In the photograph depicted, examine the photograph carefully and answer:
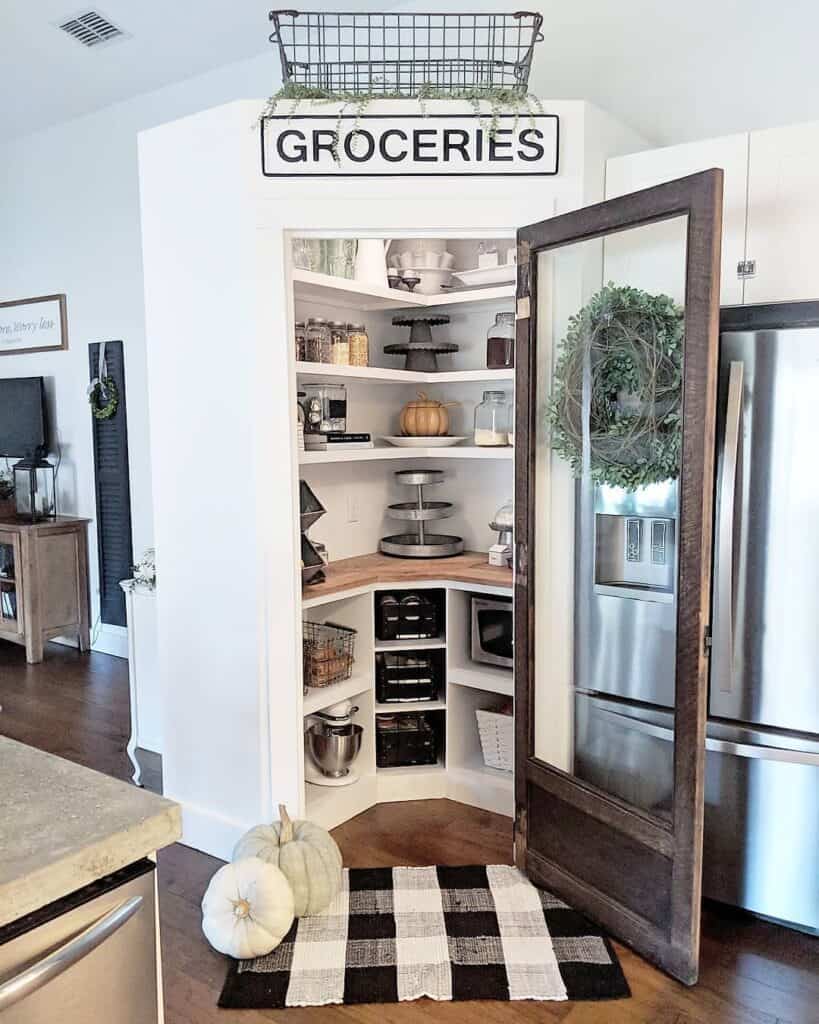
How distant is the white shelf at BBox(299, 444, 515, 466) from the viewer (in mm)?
3076

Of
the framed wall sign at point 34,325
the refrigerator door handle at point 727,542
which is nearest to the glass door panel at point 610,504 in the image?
the refrigerator door handle at point 727,542

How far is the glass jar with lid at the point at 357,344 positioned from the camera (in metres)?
3.41

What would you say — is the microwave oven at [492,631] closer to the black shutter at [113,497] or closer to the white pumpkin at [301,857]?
the white pumpkin at [301,857]

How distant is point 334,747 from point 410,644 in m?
0.49

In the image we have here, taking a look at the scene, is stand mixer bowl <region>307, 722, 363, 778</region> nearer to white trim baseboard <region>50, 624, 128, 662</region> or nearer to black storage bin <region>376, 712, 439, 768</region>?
black storage bin <region>376, 712, 439, 768</region>

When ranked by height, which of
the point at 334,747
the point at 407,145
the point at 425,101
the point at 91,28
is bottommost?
the point at 334,747

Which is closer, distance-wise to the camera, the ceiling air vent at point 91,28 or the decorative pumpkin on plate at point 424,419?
the decorative pumpkin on plate at point 424,419

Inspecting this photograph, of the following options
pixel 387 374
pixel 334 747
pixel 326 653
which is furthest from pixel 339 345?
pixel 334 747

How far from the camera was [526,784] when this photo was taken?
8.89 ft

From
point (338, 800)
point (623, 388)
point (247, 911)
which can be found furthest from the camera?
point (338, 800)

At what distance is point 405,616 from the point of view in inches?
132

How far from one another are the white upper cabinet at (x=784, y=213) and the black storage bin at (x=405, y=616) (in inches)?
64.1

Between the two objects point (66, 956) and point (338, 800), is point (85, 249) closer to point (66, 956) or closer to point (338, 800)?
point (338, 800)

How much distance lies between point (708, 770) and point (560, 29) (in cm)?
276
